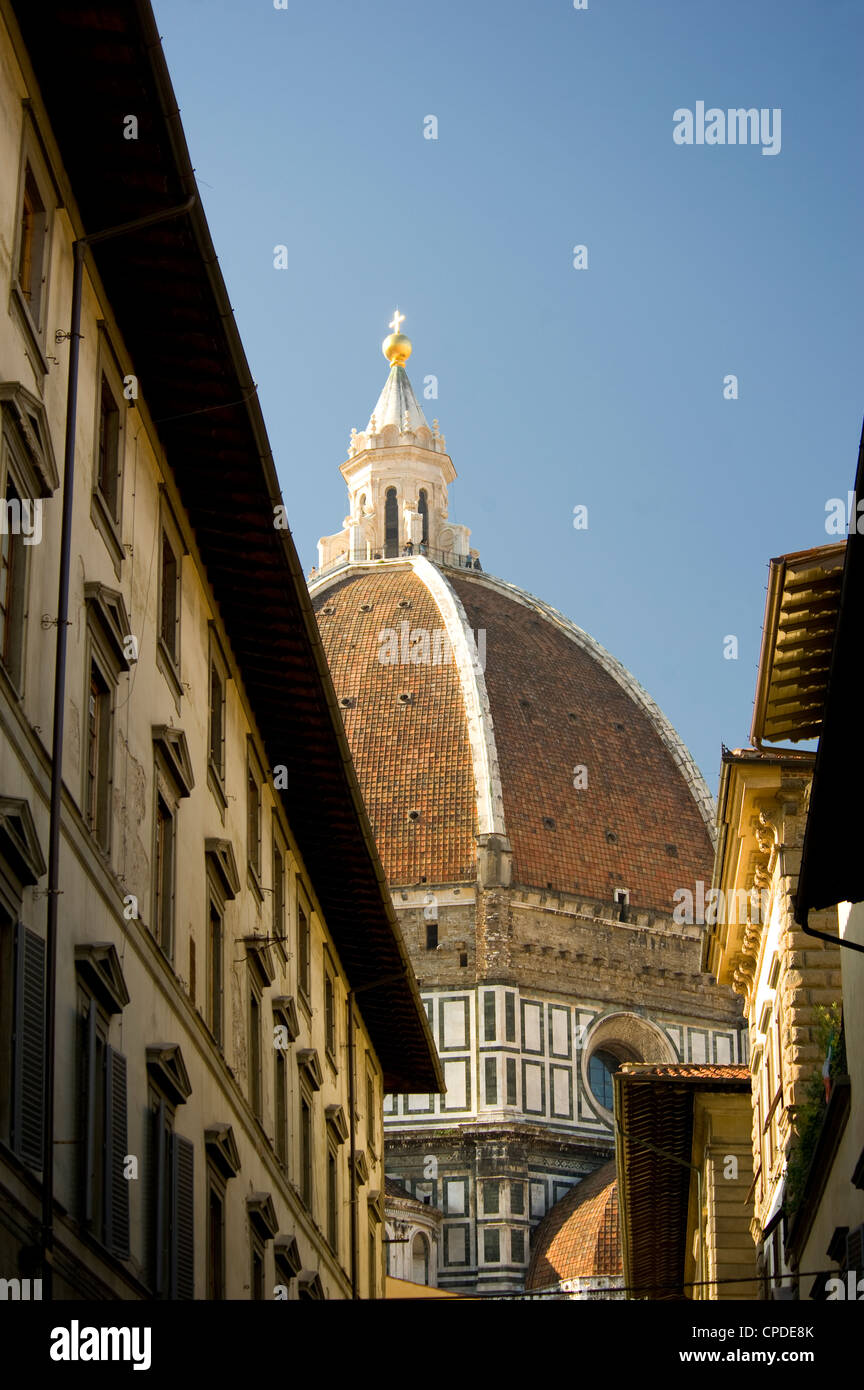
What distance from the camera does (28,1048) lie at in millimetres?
10383

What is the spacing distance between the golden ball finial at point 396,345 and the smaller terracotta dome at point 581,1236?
40.9m

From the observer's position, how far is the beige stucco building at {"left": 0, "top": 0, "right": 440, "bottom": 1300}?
1076cm

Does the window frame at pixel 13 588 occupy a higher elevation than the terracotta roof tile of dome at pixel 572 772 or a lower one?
lower

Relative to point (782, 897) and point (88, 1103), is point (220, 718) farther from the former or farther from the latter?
point (88, 1103)

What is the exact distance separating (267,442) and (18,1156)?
237 inches

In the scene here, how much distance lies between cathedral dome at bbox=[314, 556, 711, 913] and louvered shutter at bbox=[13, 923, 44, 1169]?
67.9 m

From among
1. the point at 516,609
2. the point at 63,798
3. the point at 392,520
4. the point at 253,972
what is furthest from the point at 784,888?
the point at 392,520

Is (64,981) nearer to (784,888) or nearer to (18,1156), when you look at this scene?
(18,1156)

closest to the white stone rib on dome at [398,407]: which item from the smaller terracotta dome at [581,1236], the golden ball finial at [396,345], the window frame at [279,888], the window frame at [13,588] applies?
the golden ball finial at [396,345]

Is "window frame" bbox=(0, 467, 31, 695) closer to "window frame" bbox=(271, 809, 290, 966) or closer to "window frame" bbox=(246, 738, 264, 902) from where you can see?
"window frame" bbox=(246, 738, 264, 902)

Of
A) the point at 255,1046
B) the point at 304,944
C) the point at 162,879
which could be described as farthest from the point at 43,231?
the point at 304,944

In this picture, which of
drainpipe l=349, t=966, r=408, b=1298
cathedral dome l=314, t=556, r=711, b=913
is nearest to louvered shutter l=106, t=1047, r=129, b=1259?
drainpipe l=349, t=966, r=408, b=1298

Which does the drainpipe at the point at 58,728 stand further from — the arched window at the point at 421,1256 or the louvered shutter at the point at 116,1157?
the arched window at the point at 421,1256

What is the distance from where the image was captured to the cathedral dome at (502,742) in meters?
80.5
